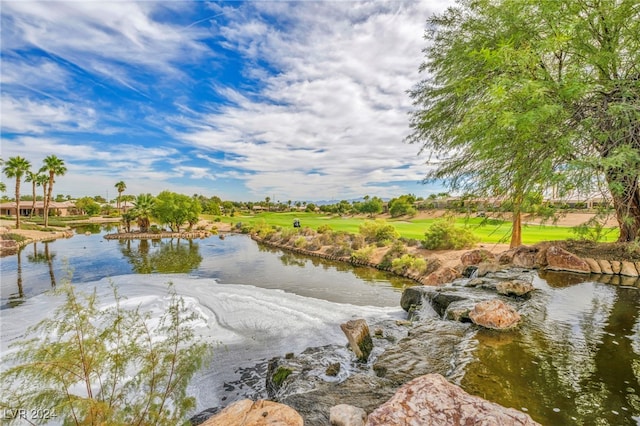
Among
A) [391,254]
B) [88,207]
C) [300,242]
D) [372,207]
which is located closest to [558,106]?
[391,254]

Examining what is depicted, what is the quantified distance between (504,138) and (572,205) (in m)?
3.19

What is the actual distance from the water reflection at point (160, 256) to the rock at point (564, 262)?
69.8 ft

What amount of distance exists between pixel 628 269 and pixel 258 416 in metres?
13.6

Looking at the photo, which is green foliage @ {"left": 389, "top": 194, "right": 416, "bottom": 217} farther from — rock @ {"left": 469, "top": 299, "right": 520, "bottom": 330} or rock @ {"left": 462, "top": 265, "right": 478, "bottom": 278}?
Answer: rock @ {"left": 469, "top": 299, "right": 520, "bottom": 330}

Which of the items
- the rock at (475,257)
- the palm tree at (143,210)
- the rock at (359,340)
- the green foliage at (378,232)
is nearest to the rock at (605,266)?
the rock at (475,257)

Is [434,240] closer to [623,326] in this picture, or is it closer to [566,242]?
[566,242]

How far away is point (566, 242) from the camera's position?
13047mm

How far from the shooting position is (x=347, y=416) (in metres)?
4.16

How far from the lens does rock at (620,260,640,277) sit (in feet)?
34.6

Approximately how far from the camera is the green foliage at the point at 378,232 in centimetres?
2917

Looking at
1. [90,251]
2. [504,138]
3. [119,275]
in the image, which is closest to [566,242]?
[504,138]

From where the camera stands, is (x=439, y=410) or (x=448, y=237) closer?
(x=439, y=410)

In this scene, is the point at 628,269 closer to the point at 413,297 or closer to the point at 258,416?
the point at 413,297

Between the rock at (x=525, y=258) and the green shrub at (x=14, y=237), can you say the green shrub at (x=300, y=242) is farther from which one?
the green shrub at (x=14, y=237)
